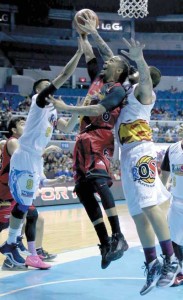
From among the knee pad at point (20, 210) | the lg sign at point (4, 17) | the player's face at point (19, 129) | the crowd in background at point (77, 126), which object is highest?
the player's face at point (19, 129)

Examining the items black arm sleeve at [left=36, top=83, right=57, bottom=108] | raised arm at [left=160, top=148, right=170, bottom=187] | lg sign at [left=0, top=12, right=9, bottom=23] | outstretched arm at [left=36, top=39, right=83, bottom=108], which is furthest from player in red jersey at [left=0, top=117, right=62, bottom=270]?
lg sign at [left=0, top=12, right=9, bottom=23]

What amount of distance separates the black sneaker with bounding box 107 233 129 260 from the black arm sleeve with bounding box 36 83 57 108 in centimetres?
160

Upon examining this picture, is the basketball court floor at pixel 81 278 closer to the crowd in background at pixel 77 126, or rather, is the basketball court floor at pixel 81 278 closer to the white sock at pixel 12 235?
the white sock at pixel 12 235

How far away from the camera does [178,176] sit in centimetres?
592

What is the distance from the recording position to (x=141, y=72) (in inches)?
177

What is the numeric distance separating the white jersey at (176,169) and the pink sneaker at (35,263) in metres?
1.81

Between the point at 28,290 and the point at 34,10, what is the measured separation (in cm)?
2949

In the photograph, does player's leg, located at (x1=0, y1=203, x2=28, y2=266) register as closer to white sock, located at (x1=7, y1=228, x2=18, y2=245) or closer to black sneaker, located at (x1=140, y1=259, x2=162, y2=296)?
white sock, located at (x1=7, y1=228, x2=18, y2=245)

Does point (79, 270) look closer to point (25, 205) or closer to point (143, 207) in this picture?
point (25, 205)

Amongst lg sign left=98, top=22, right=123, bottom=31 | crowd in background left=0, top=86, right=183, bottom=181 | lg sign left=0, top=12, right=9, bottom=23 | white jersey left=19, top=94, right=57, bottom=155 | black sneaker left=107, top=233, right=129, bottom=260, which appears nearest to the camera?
black sneaker left=107, top=233, right=129, bottom=260

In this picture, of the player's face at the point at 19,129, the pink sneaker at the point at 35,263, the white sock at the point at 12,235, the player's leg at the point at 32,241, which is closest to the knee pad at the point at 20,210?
the white sock at the point at 12,235

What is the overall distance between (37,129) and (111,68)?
4.91 ft

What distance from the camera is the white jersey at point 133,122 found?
4.83 m

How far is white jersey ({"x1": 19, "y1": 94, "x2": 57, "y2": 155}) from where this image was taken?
19.7 ft
